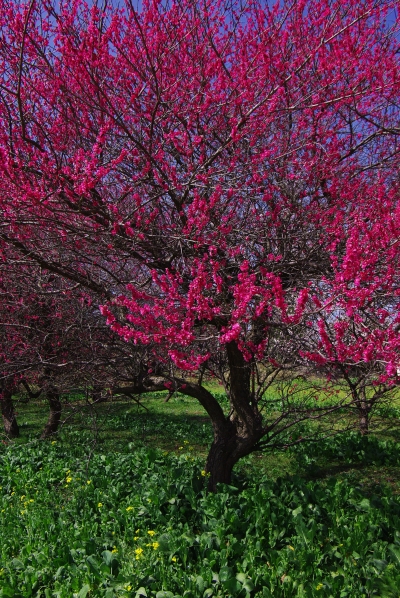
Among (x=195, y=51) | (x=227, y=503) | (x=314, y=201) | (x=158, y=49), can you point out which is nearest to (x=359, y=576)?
(x=227, y=503)

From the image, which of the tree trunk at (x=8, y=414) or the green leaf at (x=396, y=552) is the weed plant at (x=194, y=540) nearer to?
the green leaf at (x=396, y=552)

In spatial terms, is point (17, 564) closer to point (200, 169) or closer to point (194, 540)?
point (194, 540)

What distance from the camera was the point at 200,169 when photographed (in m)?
3.91

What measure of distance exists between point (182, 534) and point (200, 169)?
3.22 m

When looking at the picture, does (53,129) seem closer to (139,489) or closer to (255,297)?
(255,297)

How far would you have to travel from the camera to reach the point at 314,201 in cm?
481

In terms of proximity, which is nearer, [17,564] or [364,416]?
[17,564]

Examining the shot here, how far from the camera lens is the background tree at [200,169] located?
12.1ft

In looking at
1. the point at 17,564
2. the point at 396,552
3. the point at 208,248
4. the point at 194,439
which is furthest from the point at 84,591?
the point at 194,439

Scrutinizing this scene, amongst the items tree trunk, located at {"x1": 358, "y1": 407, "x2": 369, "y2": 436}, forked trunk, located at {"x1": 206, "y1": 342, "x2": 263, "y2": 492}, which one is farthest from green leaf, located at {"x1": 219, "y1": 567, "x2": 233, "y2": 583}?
tree trunk, located at {"x1": 358, "y1": 407, "x2": 369, "y2": 436}

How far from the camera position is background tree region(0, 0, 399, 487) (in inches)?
145

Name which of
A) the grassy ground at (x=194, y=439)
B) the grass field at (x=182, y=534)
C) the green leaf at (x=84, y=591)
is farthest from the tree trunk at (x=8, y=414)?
the green leaf at (x=84, y=591)

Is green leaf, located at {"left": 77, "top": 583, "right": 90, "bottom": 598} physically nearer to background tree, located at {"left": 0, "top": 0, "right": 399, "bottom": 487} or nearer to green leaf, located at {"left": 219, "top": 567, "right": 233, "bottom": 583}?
green leaf, located at {"left": 219, "top": 567, "right": 233, "bottom": 583}

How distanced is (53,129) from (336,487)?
4.69m
